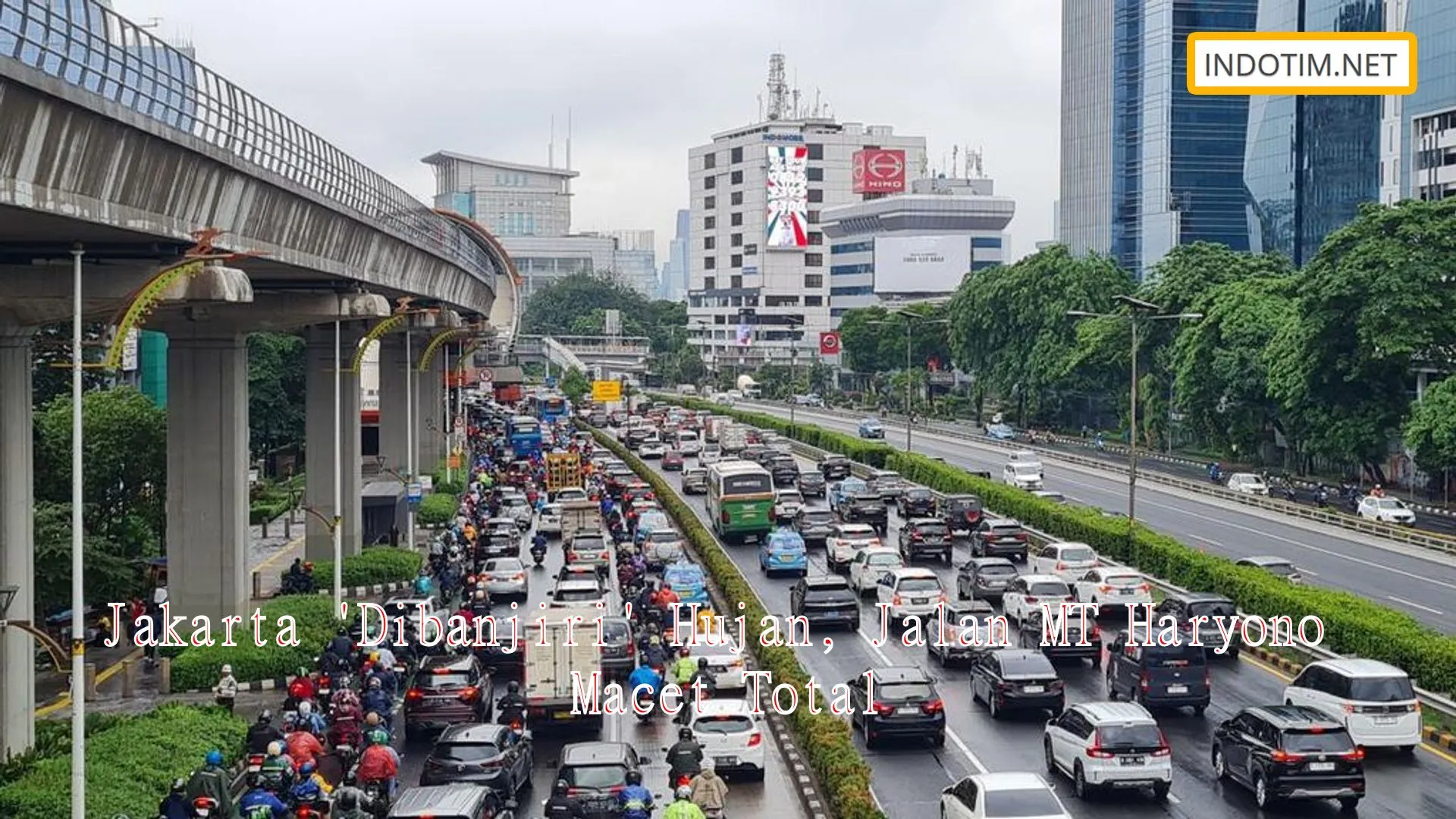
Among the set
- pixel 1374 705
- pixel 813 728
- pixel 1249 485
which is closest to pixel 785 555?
pixel 813 728

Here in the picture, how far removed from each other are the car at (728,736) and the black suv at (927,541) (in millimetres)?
24566

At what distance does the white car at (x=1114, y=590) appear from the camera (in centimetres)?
3825

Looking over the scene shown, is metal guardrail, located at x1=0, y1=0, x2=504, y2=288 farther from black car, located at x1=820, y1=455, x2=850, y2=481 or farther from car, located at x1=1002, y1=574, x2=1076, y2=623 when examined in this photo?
black car, located at x1=820, y1=455, x2=850, y2=481

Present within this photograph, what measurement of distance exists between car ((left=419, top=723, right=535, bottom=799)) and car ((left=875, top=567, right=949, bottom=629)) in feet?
52.4

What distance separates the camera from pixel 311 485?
4997 centimetres

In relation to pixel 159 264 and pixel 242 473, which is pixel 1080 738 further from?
pixel 242 473

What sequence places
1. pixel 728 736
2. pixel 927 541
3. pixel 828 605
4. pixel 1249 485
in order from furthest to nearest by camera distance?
pixel 1249 485
pixel 927 541
pixel 828 605
pixel 728 736

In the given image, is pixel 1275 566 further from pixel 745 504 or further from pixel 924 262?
pixel 924 262

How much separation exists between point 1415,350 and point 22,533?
5399cm

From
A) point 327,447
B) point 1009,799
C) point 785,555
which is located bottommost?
point 785,555

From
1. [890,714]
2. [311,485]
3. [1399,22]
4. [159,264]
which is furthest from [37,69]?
[1399,22]

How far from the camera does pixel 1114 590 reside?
3838 cm

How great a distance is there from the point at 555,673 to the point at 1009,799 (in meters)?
9.66

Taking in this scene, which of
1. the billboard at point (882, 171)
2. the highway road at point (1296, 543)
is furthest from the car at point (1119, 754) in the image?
the billboard at point (882, 171)
